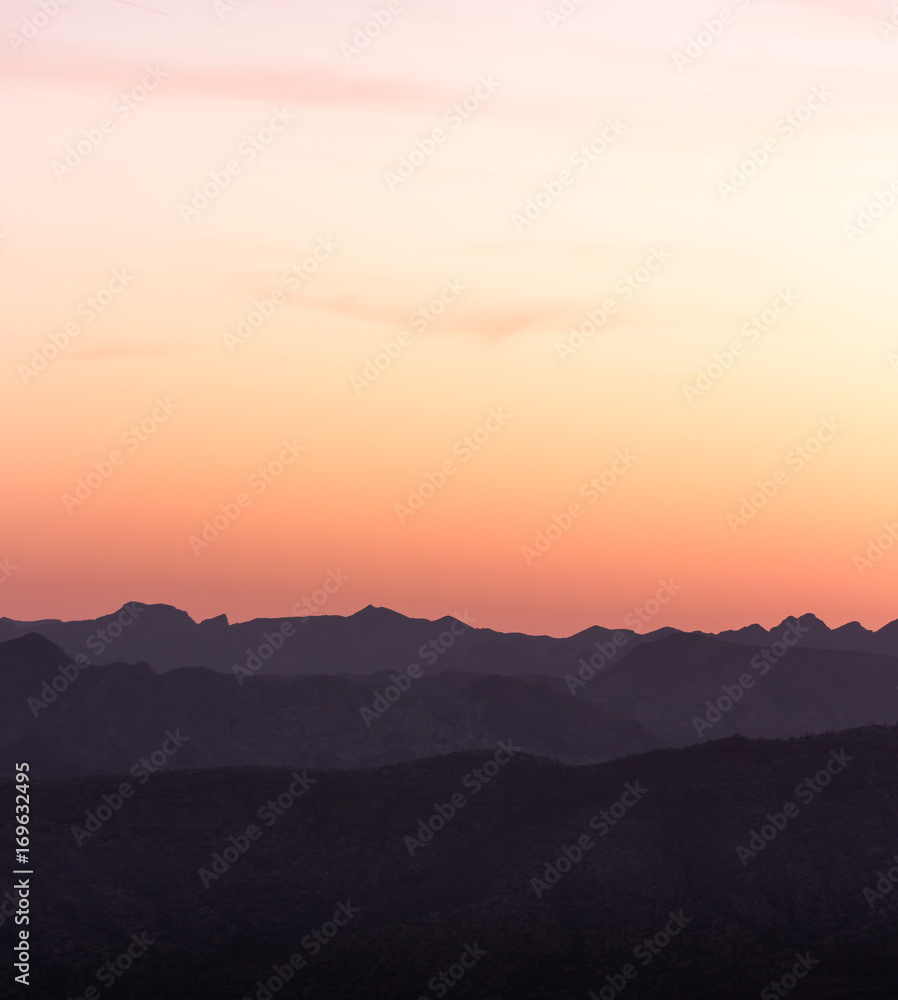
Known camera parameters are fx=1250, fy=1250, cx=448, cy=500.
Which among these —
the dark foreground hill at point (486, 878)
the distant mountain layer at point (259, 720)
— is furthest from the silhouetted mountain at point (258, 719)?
the dark foreground hill at point (486, 878)

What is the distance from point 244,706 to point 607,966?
102501mm

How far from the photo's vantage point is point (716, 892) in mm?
53219

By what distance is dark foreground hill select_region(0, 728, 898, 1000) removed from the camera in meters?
46.1

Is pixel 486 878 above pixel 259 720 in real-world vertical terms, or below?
below

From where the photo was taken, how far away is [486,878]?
5566cm

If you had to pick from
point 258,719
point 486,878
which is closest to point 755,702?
point 258,719

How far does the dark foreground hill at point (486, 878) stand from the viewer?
46062mm

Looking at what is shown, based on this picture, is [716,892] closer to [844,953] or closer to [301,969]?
[844,953]

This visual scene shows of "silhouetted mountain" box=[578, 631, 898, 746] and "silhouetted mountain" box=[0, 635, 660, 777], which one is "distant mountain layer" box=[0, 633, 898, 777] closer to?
"silhouetted mountain" box=[0, 635, 660, 777]

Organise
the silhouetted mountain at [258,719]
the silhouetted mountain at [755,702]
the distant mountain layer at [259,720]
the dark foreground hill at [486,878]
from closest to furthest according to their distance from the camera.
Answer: the dark foreground hill at [486,878]
the distant mountain layer at [259,720]
the silhouetted mountain at [258,719]
the silhouetted mountain at [755,702]

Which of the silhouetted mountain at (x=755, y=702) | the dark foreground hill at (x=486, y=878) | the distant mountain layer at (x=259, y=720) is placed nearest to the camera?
the dark foreground hill at (x=486, y=878)

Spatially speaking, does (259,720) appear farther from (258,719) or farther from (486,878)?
(486,878)

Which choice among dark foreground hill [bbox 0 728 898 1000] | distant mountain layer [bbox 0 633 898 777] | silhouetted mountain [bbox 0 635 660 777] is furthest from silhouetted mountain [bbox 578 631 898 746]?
dark foreground hill [bbox 0 728 898 1000]

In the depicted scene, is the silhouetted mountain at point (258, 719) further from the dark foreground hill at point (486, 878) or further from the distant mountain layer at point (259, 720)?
the dark foreground hill at point (486, 878)
